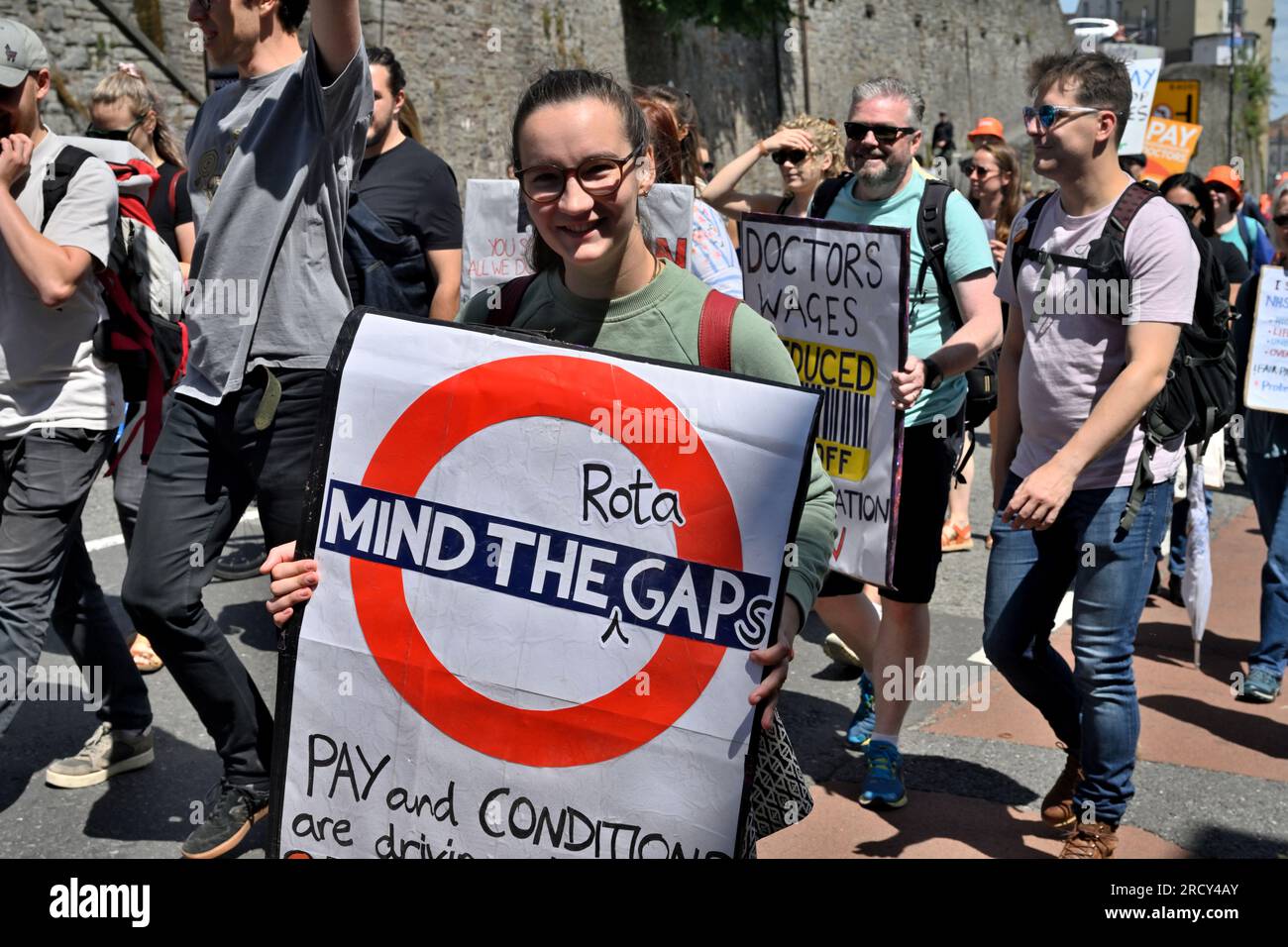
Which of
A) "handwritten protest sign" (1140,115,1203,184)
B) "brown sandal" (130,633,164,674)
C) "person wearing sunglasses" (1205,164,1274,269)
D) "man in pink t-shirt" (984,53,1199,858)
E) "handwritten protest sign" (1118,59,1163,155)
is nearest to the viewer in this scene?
"man in pink t-shirt" (984,53,1199,858)

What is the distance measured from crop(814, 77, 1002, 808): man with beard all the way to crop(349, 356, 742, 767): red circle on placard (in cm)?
217

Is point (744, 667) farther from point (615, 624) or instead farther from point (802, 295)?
point (802, 295)

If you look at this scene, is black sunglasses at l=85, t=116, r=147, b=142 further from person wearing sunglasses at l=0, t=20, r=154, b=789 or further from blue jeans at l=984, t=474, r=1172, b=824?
blue jeans at l=984, t=474, r=1172, b=824

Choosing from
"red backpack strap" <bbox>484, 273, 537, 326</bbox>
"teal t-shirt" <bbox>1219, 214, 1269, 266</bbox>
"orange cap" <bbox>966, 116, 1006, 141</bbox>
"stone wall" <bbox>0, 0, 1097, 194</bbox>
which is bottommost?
"teal t-shirt" <bbox>1219, 214, 1269, 266</bbox>

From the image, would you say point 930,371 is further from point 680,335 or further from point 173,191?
point 173,191

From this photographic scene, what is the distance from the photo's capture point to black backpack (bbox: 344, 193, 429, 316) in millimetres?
4188

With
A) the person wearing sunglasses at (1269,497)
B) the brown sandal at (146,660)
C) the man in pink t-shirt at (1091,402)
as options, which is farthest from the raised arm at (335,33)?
the person wearing sunglasses at (1269,497)

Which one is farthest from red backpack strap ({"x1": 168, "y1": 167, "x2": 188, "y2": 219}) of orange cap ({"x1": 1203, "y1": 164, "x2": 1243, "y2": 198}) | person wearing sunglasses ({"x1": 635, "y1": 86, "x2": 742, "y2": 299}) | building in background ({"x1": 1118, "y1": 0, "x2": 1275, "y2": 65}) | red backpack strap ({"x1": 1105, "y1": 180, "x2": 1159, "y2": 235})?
building in background ({"x1": 1118, "y1": 0, "x2": 1275, "y2": 65})

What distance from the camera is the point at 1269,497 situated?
18.2 ft

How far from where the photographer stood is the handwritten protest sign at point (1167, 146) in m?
13.3

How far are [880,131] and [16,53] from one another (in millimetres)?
2545

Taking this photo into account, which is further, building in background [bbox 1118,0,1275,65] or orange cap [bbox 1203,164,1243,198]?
building in background [bbox 1118,0,1275,65]

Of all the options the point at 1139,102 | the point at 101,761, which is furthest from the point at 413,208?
the point at 1139,102

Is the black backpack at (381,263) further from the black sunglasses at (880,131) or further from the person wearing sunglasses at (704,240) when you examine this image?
the black sunglasses at (880,131)
